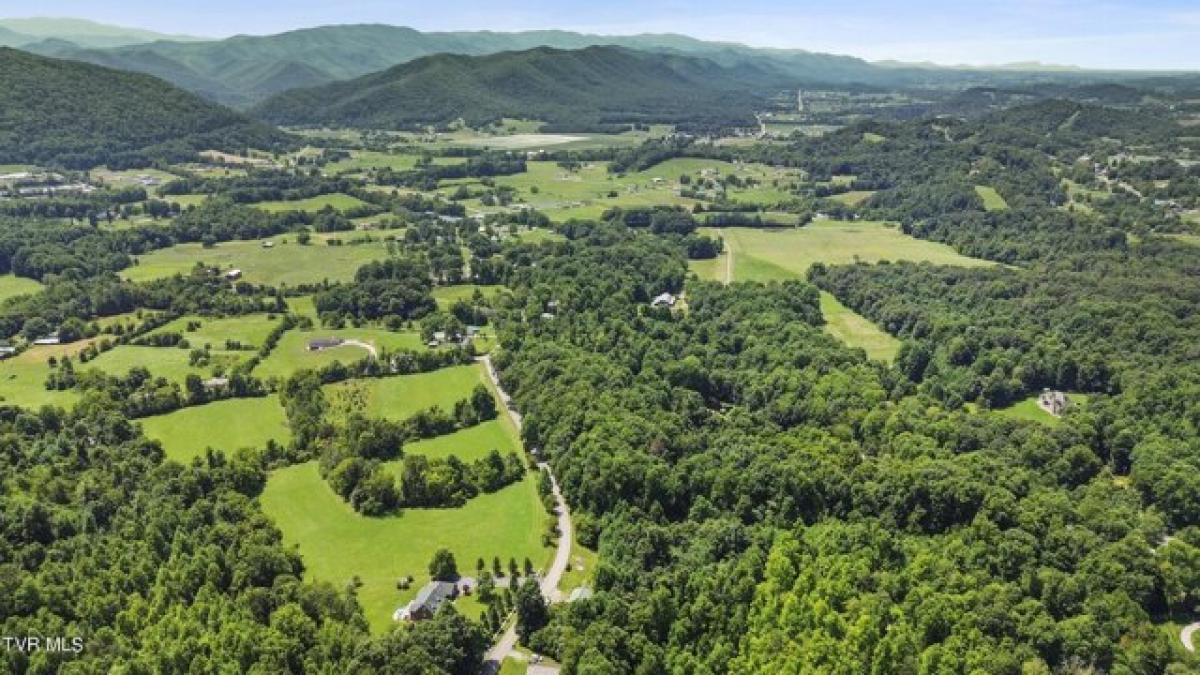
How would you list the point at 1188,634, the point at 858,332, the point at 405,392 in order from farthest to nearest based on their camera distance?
the point at 858,332, the point at 405,392, the point at 1188,634

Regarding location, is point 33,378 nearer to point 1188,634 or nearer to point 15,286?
point 15,286

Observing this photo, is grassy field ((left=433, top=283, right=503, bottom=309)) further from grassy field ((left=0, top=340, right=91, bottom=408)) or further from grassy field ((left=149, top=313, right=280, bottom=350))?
grassy field ((left=0, top=340, right=91, bottom=408))

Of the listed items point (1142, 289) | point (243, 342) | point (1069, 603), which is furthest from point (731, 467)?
point (1142, 289)

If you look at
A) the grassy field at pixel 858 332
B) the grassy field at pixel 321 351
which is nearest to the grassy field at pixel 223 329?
the grassy field at pixel 321 351

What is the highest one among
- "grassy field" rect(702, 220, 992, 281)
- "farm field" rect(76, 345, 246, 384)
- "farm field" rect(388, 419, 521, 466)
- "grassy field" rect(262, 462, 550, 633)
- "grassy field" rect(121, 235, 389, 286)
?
"grassy field" rect(702, 220, 992, 281)

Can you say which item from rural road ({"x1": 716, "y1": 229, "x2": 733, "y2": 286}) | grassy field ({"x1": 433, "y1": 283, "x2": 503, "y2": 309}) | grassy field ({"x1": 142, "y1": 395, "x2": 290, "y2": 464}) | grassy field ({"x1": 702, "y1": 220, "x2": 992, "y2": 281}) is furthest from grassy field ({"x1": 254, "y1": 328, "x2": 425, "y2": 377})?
grassy field ({"x1": 702, "y1": 220, "x2": 992, "y2": 281})

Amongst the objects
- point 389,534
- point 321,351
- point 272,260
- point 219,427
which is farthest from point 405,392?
point 272,260

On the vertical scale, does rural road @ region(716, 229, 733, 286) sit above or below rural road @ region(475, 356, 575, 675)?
above

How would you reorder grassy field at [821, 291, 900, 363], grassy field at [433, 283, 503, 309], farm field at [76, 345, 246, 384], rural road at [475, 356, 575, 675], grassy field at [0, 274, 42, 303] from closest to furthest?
rural road at [475, 356, 575, 675] < farm field at [76, 345, 246, 384] < grassy field at [821, 291, 900, 363] < grassy field at [433, 283, 503, 309] < grassy field at [0, 274, 42, 303]
